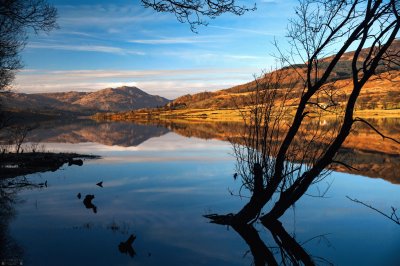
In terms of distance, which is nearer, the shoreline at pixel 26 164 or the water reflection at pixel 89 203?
the water reflection at pixel 89 203

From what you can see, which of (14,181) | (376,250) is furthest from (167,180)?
(376,250)

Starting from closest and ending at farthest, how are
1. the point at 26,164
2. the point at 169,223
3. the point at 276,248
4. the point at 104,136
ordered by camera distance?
the point at 276,248, the point at 169,223, the point at 26,164, the point at 104,136

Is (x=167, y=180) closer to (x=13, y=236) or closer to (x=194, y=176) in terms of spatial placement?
(x=194, y=176)

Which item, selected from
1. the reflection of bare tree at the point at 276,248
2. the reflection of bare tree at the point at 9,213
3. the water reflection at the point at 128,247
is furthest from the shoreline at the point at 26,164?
the reflection of bare tree at the point at 276,248

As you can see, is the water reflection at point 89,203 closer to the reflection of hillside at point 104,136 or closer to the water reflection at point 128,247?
the water reflection at point 128,247

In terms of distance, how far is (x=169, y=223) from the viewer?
16.3 m

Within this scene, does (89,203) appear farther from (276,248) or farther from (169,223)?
(276,248)

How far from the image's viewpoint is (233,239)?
14.0m

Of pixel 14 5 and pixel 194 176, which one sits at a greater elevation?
pixel 14 5

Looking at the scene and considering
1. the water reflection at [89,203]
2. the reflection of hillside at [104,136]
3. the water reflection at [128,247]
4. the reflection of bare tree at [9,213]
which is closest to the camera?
the reflection of bare tree at [9,213]

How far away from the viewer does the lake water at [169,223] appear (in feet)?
40.3

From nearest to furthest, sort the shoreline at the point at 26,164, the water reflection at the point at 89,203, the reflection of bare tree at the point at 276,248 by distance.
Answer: the reflection of bare tree at the point at 276,248 → the water reflection at the point at 89,203 → the shoreline at the point at 26,164

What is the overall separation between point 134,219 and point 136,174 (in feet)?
43.1

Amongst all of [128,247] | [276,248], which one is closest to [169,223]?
[128,247]
